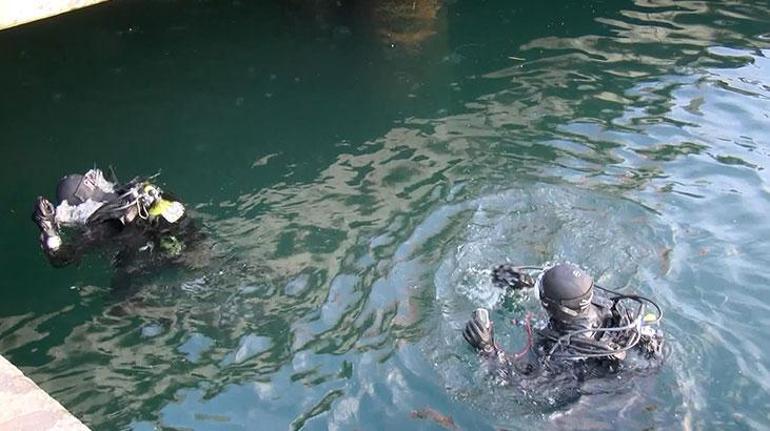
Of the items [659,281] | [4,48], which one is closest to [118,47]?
[4,48]

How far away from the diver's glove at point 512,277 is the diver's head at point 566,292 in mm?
942

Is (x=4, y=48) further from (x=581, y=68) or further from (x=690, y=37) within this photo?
(x=690, y=37)

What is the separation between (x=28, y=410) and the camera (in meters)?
4.64

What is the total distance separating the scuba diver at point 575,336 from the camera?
4871 millimetres

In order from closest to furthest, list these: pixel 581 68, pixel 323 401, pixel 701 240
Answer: pixel 323 401 → pixel 701 240 → pixel 581 68

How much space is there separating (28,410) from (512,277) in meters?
3.37

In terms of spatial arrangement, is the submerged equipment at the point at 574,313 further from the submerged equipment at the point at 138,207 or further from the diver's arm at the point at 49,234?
the diver's arm at the point at 49,234

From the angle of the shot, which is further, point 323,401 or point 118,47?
point 118,47

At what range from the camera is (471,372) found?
5723 millimetres

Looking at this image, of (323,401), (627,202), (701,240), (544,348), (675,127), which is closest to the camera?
(544,348)

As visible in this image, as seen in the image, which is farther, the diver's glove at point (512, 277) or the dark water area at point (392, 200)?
the diver's glove at point (512, 277)

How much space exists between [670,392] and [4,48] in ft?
34.9

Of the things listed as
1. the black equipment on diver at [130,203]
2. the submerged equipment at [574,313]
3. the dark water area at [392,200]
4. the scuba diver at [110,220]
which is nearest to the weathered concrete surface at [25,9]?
the dark water area at [392,200]

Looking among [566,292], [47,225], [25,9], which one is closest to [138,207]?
[47,225]
